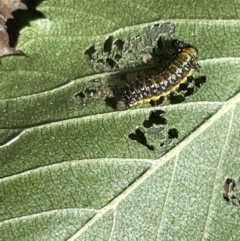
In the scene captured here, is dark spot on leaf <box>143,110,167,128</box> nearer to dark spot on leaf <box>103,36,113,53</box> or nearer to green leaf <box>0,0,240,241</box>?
green leaf <box>0,0,240,241</box>

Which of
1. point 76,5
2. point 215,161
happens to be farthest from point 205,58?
point 76,5

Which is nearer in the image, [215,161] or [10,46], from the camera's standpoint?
[215,161]

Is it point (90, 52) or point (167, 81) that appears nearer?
point (167, 81)

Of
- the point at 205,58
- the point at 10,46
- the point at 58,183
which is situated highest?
the point at 205,58

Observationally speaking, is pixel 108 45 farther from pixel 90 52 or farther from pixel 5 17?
pixel 5 17

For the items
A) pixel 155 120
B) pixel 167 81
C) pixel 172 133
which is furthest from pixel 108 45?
pixel 172 133

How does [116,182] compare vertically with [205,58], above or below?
below

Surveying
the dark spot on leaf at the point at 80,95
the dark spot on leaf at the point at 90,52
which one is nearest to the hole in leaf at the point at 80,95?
the dark spot on leaf at the point at 80,95

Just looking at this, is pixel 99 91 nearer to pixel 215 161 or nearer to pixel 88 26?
pixel 88 26
